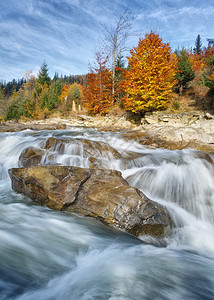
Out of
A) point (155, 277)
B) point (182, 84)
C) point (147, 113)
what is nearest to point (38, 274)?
point (155, 277)

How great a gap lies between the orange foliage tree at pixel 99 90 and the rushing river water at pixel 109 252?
1524 centimetres

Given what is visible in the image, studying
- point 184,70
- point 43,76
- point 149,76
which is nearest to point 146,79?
point 149,76

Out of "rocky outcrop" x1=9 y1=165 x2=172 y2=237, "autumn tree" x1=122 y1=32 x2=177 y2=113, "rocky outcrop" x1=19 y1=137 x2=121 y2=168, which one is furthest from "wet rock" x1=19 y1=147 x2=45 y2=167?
"autumn tree" x1=122 y1=32 x2=177 y2=113

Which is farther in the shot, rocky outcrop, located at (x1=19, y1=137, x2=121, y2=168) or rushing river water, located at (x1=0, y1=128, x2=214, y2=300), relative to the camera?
rocky outcrop, located at (x1=19, y1=137, x2=121, y2=168)

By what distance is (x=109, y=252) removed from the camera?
2463 mm

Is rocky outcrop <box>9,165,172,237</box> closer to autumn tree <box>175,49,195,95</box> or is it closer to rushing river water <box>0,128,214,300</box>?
rushing river water <box>0,128,214,300</box>

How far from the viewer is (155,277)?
6.13 ft

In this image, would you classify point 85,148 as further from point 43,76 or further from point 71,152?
point 43,76

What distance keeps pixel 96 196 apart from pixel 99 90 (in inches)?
688

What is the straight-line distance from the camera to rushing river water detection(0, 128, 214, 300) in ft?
5.42

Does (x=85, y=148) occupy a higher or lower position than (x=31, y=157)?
higher

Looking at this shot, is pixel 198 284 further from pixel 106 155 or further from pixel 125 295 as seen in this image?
pixel 106 155

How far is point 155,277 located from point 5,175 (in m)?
5.14

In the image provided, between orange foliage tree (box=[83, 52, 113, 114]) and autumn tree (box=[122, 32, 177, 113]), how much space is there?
463 centimetres
